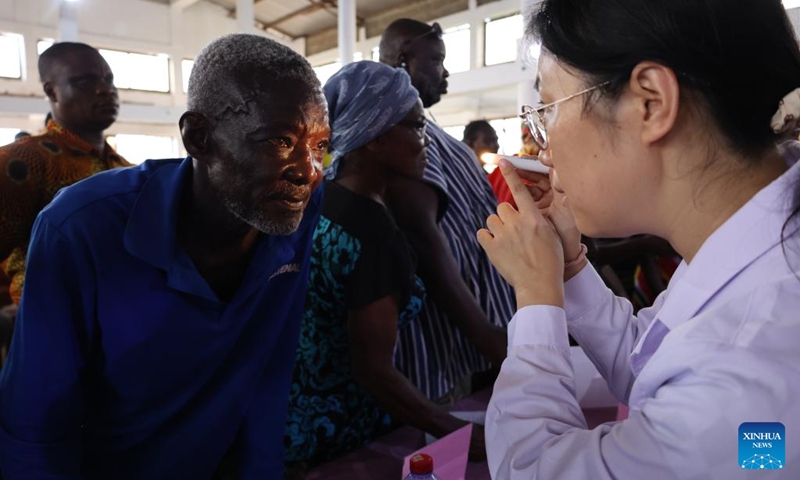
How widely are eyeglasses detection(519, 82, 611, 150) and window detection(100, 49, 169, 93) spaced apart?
37.5 ft

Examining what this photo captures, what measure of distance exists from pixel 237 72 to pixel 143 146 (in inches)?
446

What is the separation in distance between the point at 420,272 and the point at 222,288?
0.57 metres

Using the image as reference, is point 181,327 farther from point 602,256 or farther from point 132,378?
point 602,256

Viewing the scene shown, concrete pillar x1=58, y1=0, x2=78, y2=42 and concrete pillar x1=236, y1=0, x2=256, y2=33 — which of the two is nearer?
concrete pillar x1=58, y1=0, x2=78, y2=42

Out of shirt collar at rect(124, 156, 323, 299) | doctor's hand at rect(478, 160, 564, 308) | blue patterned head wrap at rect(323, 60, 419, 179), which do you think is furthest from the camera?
blue patterned head wrap at rect(323, 60, 419, 179)

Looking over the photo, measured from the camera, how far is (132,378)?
0.92 meters

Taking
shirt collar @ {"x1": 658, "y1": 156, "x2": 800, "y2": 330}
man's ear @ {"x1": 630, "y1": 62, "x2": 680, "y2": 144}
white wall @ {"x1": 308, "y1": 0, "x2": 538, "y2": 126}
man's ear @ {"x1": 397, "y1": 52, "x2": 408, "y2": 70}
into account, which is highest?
white wall @ {"x1": 308, "y1": 0, "x2": 538, "y2": 126}

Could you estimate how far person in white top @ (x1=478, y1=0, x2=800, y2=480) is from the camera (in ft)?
1.64

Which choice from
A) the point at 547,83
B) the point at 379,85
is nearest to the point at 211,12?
the point at 379,85

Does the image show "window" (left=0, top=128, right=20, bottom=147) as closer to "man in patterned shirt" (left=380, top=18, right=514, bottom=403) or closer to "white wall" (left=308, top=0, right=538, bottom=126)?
"white wall" (left=308, top=0, right=538, bottom=126)

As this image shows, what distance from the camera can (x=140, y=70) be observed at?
11.1 metres

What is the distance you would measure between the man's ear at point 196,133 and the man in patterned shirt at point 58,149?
3.42 ft

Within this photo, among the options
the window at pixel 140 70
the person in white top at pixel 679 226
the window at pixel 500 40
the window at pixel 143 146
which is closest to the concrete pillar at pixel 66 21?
the window at pixel 140 70

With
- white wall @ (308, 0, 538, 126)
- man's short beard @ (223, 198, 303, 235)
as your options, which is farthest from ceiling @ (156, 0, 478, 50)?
man's short beard @ (223, 198, 303, 235)
